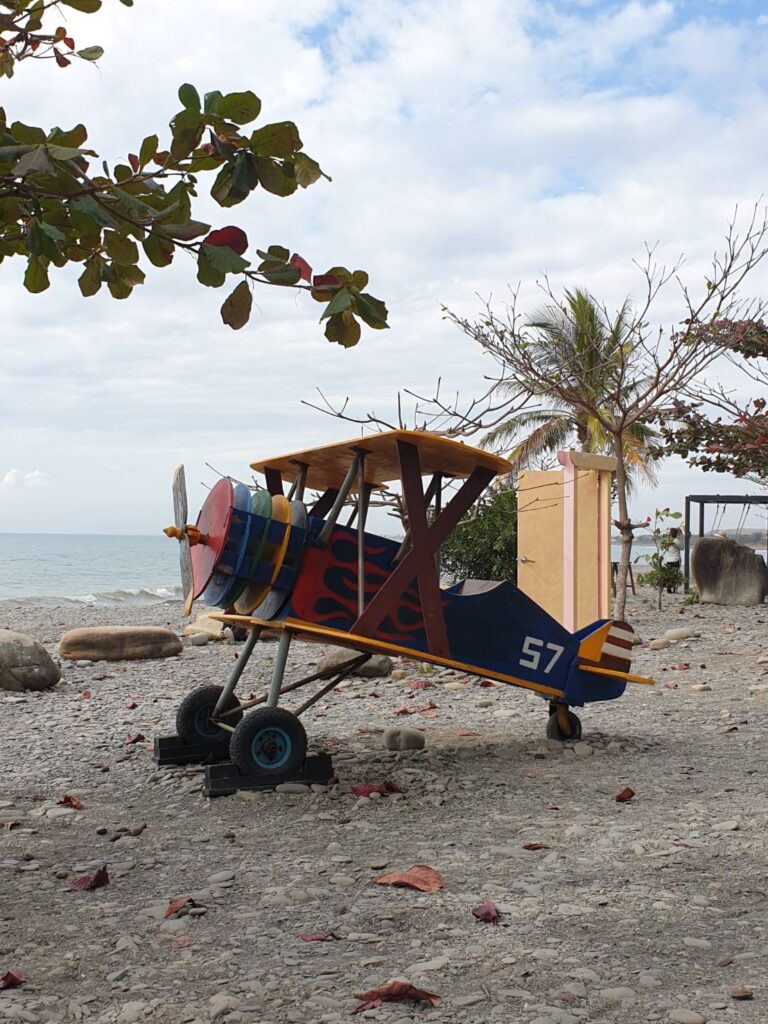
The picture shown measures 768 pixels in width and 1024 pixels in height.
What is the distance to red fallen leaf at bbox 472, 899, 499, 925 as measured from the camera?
11.6 ft

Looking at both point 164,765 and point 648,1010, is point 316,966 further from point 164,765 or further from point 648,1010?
point 164,765

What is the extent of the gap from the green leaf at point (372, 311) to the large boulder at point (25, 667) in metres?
7.24

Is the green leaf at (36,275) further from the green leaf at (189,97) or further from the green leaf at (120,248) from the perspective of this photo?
the green leaf at (189,97)

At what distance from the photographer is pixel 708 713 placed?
307 inches

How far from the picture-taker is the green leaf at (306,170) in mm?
3363

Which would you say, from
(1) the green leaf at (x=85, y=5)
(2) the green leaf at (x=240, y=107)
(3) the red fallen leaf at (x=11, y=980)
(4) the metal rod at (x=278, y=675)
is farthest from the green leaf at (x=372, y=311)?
(4) the metal rod at (x=278, y=675)

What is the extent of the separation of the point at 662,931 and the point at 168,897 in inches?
75.5

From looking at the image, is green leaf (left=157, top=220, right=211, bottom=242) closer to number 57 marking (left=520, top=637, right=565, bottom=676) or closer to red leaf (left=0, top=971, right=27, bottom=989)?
red leaf (left=0, top=971, right=27, bottom=989)

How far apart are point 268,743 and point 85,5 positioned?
12.4 feet

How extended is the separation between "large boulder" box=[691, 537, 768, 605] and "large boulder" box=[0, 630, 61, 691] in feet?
39.3

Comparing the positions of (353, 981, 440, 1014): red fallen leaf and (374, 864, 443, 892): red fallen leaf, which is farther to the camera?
(374, 864, 443, 892): red fallen leaf

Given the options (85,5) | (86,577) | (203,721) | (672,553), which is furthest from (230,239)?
(86,577)

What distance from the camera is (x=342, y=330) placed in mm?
3523

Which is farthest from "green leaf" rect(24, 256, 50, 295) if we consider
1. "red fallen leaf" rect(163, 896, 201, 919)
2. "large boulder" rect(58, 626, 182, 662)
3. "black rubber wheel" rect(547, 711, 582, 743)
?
"large boulder" rect(58, 626, 182, 662)
